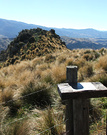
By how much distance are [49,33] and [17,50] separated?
34.6ft

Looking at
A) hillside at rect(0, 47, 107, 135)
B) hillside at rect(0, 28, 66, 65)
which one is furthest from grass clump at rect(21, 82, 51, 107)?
hillside at rect(0, 28, 66, 65)

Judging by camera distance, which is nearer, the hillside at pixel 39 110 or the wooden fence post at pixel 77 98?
Result: the wooden fence post at pixel 77 98

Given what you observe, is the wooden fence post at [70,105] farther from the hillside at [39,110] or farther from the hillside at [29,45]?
the hillside at [29,45]

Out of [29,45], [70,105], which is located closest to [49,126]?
[70,105]

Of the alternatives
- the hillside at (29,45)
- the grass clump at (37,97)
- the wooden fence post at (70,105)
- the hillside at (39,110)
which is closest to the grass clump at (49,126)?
the hillside at (39,110)

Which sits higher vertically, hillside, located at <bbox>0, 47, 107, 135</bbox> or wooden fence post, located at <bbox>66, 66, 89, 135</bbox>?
wooden fence post, located at <bbox>66, 66, 89, 135</bbox>

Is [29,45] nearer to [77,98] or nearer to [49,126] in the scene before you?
[49,126]

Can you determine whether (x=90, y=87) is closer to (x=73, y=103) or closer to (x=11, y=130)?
(x=73, y=103)

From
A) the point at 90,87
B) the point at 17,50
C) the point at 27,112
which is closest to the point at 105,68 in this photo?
the point at 27,112

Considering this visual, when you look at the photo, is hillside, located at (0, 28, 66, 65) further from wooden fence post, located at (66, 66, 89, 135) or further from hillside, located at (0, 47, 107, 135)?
wooden fence post, located at (66, 66, 89, 135)

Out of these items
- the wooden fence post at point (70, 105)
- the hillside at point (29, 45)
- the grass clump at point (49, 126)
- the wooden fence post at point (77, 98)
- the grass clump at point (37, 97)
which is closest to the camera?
the wooden fence post at point (77, 98)

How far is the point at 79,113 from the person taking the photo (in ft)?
5.94

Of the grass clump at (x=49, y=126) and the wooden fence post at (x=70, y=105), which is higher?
the wooden fence post at (x=70, y=105)

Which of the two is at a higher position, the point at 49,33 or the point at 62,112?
the point at 49,33
